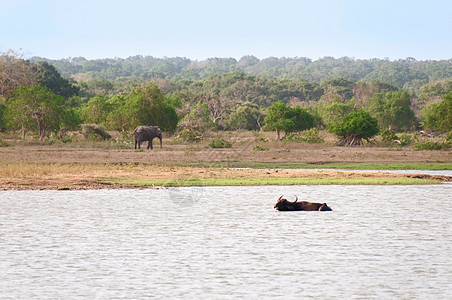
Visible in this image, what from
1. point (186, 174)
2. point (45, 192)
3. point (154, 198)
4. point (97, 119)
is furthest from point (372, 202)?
point (97, 119)

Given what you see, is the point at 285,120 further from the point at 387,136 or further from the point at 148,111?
the point at 148,111

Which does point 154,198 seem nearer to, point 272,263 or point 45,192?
point 45,192

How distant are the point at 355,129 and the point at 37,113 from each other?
63.6ft

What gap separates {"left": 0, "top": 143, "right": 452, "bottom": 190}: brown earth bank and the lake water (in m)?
2.51

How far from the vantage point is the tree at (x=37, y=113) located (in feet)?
135

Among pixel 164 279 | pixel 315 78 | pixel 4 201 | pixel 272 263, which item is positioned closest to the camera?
pixel 164 279

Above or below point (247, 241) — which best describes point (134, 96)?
above

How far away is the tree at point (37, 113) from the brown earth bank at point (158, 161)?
453 centimetres

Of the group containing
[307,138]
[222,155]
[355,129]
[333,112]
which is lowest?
[222,155]

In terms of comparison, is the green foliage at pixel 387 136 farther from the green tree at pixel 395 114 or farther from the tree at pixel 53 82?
the tree at pixel 53 82

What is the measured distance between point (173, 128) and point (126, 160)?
47.8ft

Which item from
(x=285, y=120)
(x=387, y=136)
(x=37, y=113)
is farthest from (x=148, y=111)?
(x=387, y=136)

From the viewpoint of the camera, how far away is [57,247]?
12.3 metres

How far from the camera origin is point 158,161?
2991 cm
